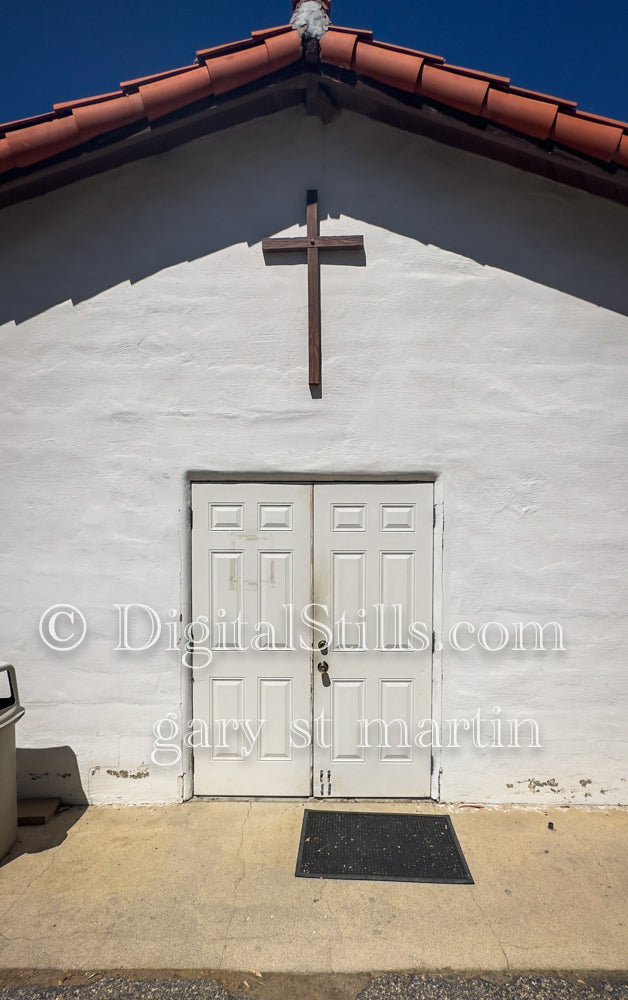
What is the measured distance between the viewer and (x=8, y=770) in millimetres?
3430

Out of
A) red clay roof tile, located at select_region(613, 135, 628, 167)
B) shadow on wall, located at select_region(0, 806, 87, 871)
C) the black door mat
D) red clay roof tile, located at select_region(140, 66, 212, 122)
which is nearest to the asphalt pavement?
the black door mat

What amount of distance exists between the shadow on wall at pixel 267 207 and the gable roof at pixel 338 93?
0.18 m

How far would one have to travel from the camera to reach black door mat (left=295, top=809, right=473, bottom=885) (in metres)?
3.23

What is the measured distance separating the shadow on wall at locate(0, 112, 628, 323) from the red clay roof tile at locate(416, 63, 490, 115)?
0.48 m

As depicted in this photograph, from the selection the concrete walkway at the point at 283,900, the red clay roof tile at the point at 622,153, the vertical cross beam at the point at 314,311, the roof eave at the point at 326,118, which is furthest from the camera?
the vertical cross beam at the point at 314,311

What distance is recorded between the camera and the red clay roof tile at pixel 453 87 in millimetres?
3373

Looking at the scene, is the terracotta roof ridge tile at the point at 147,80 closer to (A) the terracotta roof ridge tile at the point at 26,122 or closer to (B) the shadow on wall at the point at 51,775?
(A) the terracotta roof ridge tile at the point at 26,122

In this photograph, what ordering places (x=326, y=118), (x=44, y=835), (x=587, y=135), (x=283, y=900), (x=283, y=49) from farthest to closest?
(x=326, y=118) → (x=44, y=835) → (x=283, y=49) → (x=587, y=135) → (x=283, y=900)

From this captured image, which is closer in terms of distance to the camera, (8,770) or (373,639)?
(8,770)

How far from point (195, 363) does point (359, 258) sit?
139 centimetres

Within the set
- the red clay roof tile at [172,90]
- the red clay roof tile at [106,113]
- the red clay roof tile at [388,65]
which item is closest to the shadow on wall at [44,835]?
the red clay roof tile at [106,113]

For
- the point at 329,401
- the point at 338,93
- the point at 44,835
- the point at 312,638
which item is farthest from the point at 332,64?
the point at 44,835

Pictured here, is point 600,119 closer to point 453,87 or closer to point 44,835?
point 453,87

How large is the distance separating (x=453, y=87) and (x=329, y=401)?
2079 millimetres
